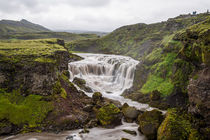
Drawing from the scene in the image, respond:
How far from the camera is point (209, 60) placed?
14992 mm

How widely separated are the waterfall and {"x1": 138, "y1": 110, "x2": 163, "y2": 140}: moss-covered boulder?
55.6ft

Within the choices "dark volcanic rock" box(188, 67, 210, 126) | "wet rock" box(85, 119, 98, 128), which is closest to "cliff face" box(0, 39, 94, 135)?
"wet rock" box(85, 119, 98, 128)

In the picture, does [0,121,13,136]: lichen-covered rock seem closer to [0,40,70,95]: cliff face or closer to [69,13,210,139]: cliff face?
[0,40,70,95]: cliff face

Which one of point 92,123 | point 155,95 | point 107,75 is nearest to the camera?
point 92,123

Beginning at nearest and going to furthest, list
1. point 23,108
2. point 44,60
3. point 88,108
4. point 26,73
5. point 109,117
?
point 109,117 → point 23,108 → point 26,73 → point 88,108 → point 44,60

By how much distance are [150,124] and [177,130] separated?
323 centimetres

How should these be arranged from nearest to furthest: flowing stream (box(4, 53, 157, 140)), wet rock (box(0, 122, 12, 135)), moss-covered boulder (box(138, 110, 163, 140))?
1. moss-covered boulder (box(138, 110, 163, 140))
2. wet rock (box(0, 122, 12, 135))
3. flowing stream (box(4, 53, 157, 140))

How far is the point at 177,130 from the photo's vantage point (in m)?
14.4

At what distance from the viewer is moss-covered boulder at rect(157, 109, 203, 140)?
14031 mm

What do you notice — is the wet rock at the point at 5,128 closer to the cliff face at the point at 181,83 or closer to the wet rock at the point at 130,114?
the wet rock at the point at 130,114

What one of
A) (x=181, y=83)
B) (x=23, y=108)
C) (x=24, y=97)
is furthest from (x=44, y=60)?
(x=181, y=83)

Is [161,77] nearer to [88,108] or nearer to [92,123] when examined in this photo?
[88,108]

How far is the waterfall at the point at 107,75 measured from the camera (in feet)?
123

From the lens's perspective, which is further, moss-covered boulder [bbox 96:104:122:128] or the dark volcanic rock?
moss-covered boulder [bbox 96:104:122:128]
